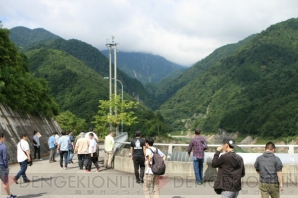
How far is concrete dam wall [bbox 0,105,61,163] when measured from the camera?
56.9 feet

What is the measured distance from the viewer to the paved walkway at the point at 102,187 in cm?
958

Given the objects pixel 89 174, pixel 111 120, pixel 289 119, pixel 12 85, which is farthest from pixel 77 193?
pixel 289 119

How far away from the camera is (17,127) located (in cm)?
1992

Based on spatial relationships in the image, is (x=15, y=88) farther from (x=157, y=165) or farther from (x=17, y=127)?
(x=157, y=165)

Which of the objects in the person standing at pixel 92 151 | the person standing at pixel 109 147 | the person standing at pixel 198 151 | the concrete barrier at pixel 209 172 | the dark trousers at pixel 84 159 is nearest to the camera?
the person standing at pixel 198 151

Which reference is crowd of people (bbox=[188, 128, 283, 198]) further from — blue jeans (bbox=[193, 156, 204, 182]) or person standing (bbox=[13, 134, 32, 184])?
person standing (bbox=[13, 134, 32, 184])

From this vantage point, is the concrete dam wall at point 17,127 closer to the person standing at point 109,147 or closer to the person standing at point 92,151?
the person standing at point 92,151

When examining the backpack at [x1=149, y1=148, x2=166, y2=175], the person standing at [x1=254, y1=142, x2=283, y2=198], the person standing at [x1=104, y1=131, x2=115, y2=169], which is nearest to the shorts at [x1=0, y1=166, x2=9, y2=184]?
the backpack at [x1=149, y1=148, x2=166, y2=175]

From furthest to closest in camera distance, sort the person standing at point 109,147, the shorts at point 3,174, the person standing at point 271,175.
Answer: the person standing at point 109,147 < the shorts at point 3,174 < the person standing at point 271,175

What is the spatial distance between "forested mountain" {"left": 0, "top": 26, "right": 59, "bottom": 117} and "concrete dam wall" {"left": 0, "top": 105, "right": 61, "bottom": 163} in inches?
20.1

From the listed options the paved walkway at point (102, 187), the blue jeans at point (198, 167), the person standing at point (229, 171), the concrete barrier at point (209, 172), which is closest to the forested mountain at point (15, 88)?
the paved walkway at point (102, 187)

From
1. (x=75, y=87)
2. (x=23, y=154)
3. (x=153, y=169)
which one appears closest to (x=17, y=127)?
(x=23, y=154)

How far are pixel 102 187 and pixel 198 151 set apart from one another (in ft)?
10.1

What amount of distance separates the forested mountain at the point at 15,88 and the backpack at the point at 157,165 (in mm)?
13286
